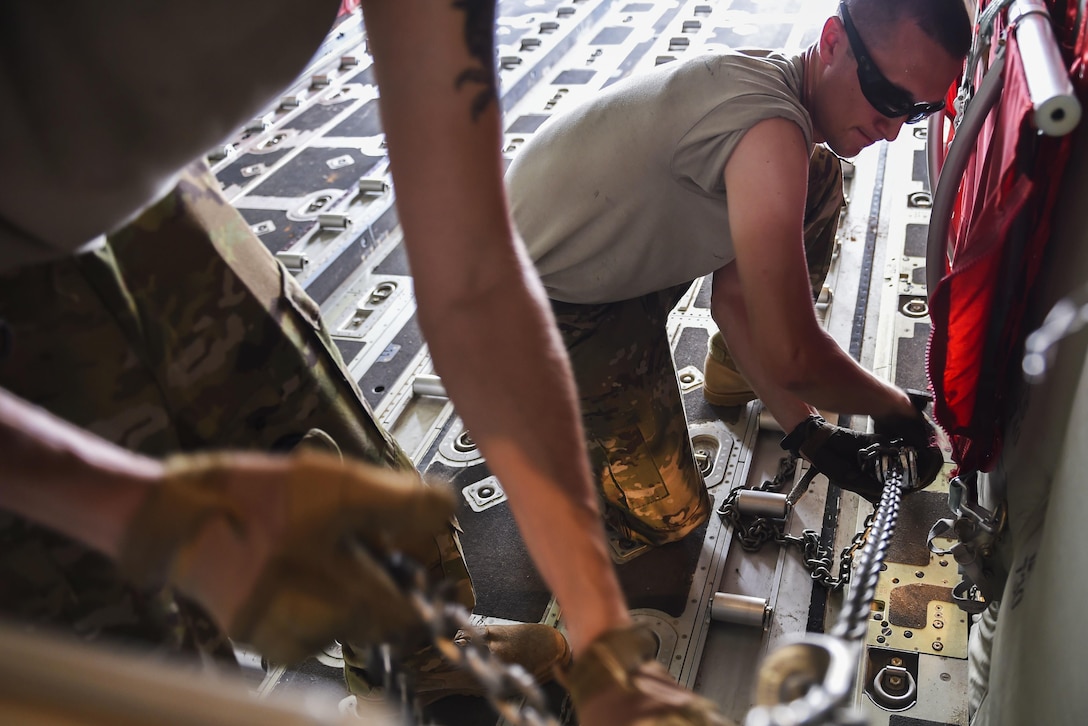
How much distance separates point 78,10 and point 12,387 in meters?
0.58

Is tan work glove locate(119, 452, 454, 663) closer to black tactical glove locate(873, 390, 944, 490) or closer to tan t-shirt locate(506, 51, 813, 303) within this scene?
tan t-shirt locate(506, 51, 813, 303)

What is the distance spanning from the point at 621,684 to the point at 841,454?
1521 mm

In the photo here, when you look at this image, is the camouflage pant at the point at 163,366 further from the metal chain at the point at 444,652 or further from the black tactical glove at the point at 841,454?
the black tactical glove at the point at 841,454

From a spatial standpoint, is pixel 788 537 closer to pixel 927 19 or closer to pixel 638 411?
pixel 638 411

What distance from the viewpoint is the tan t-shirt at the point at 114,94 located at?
3.87ft

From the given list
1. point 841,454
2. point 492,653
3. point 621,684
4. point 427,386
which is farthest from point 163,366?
point 427,386

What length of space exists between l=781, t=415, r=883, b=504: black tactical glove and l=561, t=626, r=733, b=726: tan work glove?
1449 millimetres

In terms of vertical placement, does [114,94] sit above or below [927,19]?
above

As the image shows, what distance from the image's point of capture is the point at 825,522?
2797 mm

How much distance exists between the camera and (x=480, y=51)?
1271mm

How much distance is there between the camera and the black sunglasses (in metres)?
2.13

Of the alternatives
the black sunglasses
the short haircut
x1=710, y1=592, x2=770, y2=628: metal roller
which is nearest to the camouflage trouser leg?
x1=710, y1=592, x2=770, y2=628: metal roller

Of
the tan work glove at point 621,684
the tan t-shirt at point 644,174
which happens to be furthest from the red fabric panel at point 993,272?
the tan work glove at point 621,684

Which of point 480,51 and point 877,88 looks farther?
point 877,88
